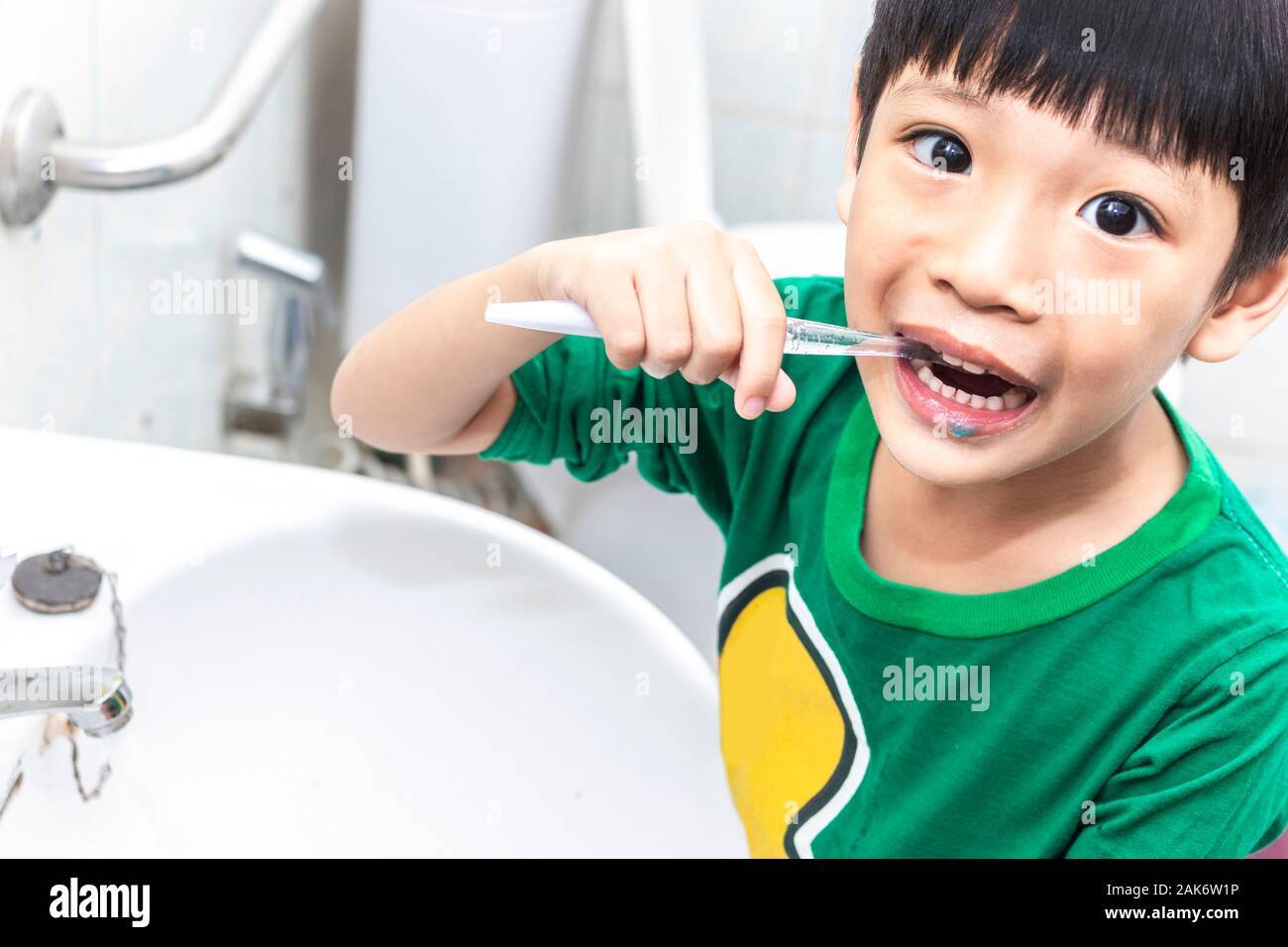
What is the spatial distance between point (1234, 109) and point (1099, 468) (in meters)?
0.17

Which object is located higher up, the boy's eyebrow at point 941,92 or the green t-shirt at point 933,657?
the boy's eyebrow at point 941,92

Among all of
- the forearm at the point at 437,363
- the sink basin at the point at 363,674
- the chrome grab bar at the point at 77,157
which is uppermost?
the chrome grab bar at the point at 77,157

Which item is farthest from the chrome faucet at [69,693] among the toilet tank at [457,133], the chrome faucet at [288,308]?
the toilet tank at [457,133]

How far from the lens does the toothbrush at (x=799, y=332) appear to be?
0.40m

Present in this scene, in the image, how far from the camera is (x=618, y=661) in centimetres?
67

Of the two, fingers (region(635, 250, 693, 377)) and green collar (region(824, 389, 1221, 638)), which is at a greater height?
fingers (region(635, 250, 693, 377))

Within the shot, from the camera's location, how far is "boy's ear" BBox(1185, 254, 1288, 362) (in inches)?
19.8

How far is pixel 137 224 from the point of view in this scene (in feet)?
2.70

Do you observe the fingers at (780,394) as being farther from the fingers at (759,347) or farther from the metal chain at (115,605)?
the metal chain at (115,605)

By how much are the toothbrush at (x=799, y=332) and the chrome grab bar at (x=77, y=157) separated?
→ 0.29 meters
